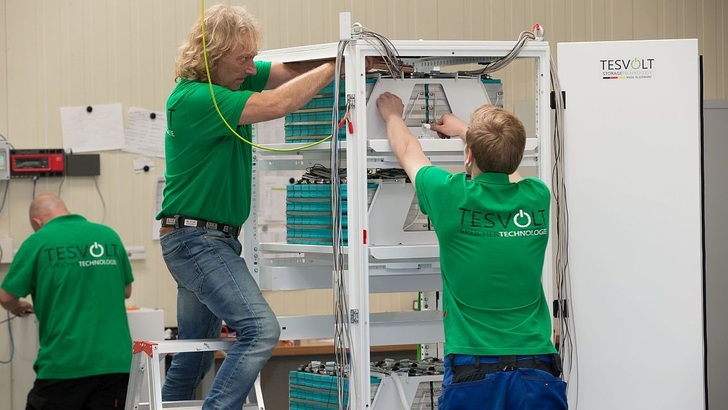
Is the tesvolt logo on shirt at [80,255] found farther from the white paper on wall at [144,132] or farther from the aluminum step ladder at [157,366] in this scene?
the aluminum step ladder at [157,366]

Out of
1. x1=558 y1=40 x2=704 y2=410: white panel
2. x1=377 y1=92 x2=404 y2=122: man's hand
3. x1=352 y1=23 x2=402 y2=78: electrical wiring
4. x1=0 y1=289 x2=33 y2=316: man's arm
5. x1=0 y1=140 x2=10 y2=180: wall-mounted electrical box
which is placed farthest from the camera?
x1=0 y1=140 x2=10 y2=180: wall-mounted electrical box

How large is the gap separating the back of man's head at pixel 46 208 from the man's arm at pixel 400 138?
291 cm

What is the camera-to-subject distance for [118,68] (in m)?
6.48

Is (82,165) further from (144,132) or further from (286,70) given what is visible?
(286,70)

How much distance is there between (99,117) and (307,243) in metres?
2.85

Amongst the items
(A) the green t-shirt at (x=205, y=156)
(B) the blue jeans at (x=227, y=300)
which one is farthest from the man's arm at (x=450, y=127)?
(B) the blue jeans at (x=227, y=300)

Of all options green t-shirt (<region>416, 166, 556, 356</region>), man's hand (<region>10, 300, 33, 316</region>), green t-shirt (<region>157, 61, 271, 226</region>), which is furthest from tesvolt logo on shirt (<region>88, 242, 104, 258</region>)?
green t-shirt (<region>416, 166, 556, 356</region>)

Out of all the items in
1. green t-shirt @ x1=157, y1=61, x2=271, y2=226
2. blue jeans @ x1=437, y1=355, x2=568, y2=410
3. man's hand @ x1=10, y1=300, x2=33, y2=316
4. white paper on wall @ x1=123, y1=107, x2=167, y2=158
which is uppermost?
white paper on wall @ x1=123, y1=107, x2=167, y2=158

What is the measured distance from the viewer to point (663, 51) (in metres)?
4.42

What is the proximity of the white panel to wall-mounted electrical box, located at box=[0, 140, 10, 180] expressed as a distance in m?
3.48

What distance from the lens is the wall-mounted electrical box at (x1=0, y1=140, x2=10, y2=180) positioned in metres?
6.30

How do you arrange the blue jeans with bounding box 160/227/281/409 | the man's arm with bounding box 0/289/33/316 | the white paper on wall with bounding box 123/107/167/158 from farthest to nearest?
the white paper on wall with bounding box 123/107/167/158
the man's arm with bounding box 0/289/33/316
the blue jeans with bounding box 160/227/281/409

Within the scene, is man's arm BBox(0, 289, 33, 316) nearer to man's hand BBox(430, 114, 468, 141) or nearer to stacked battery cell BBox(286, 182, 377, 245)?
stacked battery cell BBox(286, 182, 377, 245)

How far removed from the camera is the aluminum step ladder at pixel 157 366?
3.61 metres
